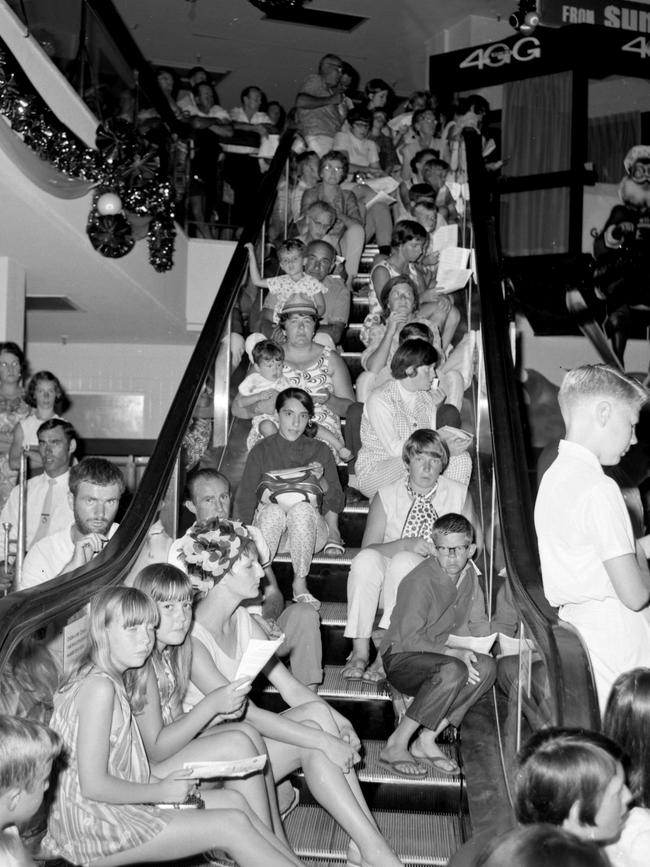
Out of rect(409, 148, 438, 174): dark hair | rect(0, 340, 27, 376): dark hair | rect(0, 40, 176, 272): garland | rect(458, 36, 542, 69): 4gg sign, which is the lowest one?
rect(0, 340, 27, 376): dark hair

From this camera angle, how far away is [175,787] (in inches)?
102

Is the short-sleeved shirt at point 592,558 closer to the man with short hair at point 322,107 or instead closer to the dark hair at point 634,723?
the dark hair at point 634,723

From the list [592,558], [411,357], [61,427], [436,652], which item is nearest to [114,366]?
[61,427]

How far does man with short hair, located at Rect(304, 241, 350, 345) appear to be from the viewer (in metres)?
6.57

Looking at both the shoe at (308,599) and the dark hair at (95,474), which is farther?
the shoe at (308,599)

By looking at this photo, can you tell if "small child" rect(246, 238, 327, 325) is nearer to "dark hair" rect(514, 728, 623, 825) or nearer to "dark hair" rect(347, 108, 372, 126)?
"dark hair" rect(347, 108, 372, 126)

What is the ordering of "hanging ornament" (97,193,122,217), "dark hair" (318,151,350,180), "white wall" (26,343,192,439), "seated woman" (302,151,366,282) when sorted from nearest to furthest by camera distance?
"hanging ornament" (97,193,122,217) < "seated woman" (302,151,366,282) < "dark hair" (318,151,350,180) < "white wall" (26,343,192,439)

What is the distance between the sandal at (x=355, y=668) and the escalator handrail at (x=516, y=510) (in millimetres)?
927

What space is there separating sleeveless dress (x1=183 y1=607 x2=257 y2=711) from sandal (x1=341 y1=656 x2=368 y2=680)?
0.56 meters

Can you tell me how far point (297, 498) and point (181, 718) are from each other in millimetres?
1712

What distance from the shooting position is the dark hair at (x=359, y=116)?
8.98 m

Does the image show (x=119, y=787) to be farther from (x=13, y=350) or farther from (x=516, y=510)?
(x=13, y=350)

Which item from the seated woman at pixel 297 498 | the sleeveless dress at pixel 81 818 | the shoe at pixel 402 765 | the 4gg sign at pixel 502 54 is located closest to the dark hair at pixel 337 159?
the seated woman at pixel 297 498

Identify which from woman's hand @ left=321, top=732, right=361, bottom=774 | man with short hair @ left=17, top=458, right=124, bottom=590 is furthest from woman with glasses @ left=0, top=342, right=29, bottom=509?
woman's hand @ left=321, top=732, right=361, bottom=774
